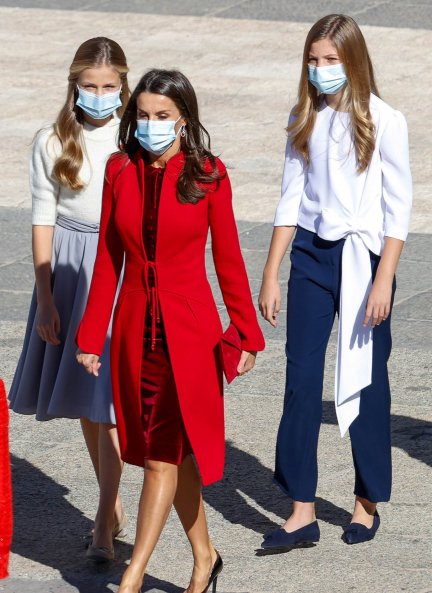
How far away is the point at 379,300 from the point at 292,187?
1.78ft

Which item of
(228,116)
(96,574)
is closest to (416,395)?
Answer: (96,574)

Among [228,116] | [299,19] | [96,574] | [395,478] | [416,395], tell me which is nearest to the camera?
[96,574]

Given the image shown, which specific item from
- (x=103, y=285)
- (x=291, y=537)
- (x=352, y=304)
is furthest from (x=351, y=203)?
(x=291, y=537)

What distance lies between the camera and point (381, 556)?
16.6 ft

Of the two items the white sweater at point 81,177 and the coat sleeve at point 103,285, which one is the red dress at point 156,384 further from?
the white sweater at point 81,177

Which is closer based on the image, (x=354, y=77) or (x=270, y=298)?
(x=354, y=77)

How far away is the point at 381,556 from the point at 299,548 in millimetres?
311

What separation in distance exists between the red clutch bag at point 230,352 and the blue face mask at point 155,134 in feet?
2.12

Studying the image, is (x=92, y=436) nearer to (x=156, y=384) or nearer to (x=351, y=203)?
(x=156, y=384)

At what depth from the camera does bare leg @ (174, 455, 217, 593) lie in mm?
4570

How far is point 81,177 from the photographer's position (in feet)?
16.6

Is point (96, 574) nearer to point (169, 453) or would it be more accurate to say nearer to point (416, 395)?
point (169, 453)

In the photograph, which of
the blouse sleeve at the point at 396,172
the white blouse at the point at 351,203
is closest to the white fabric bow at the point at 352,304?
the white blouse at the point at 351,203

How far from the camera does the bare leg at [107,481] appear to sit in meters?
4.98
